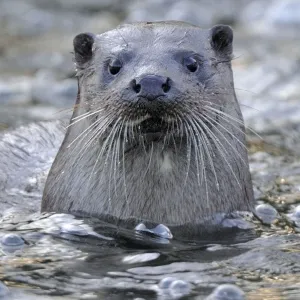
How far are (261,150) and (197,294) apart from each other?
3.28 metres

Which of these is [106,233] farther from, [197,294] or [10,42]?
[10,42]

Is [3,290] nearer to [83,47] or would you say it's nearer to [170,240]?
[170,240]

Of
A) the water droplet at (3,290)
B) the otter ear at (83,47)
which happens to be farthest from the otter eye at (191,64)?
the water droplet at (3,290)

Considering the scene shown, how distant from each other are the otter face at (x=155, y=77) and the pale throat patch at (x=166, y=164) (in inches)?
6.0

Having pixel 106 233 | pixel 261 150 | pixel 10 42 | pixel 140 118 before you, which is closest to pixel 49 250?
pixel 106 233

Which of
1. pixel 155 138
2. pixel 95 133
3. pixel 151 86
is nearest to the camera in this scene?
pixel 151 86

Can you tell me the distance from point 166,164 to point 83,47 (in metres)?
0.78

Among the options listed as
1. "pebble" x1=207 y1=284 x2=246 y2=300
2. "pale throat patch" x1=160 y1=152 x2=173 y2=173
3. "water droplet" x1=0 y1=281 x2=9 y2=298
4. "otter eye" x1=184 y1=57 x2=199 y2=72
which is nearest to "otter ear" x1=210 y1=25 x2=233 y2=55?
"otter eye" x1=184 y1=57 x2=199 y2=72

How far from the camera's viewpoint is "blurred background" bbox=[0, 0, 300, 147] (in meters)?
8.28

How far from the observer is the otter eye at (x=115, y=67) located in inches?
191

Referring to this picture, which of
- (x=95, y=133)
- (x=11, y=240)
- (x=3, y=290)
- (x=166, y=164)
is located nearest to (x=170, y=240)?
(x=166, y=164)

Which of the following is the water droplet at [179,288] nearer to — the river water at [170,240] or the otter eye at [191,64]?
the river water at [170,240]

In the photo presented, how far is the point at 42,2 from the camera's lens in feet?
39.3

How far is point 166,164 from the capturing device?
485cm
